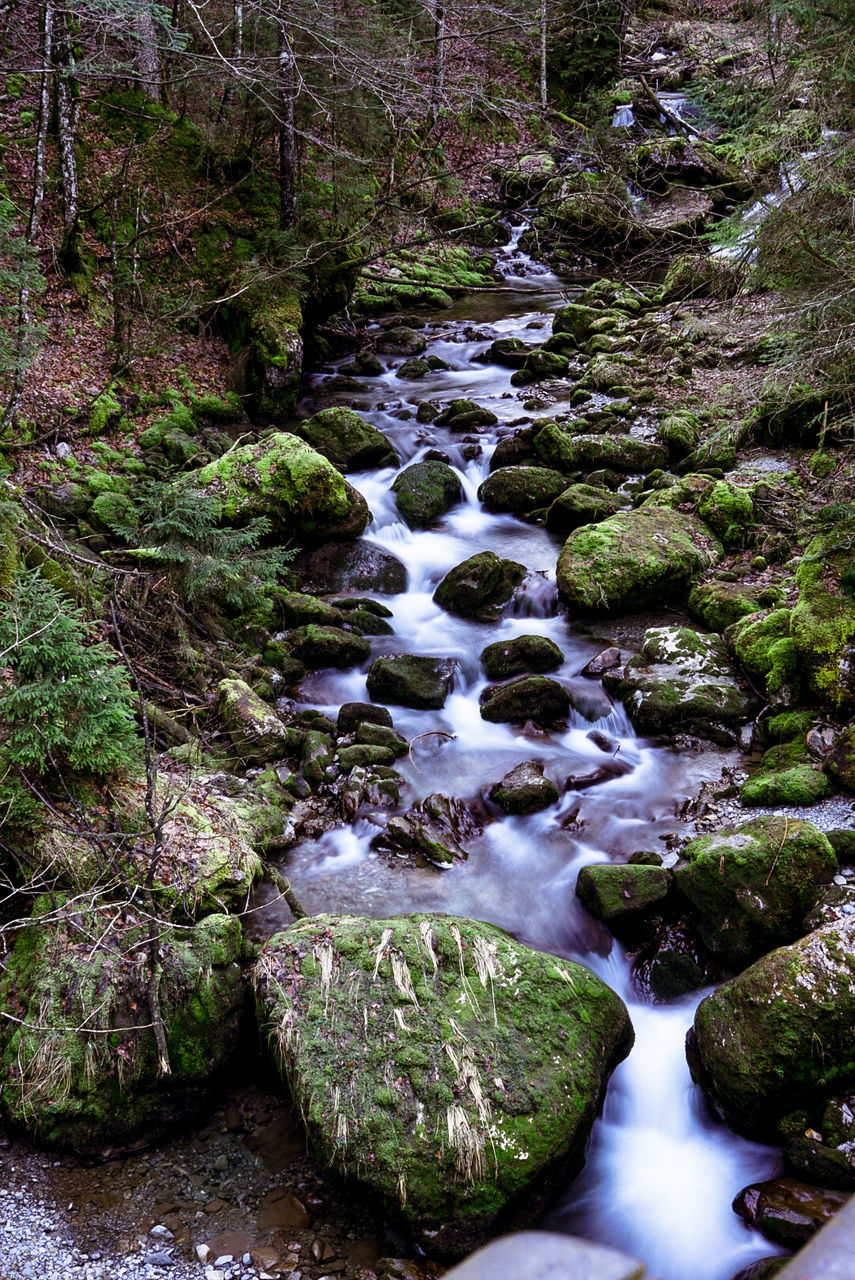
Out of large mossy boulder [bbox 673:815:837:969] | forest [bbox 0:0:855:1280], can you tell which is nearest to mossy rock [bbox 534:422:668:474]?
forest [bbox 0:0:855:1280]

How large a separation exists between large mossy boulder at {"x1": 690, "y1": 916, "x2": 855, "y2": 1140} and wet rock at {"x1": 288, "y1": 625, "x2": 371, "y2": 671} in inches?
210

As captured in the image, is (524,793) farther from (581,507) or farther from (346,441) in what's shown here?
(346,441)

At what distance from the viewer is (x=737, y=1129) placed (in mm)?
4328

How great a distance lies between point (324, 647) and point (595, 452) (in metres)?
5.87

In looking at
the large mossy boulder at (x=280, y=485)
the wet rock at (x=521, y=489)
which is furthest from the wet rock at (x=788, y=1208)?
the wet rock at (x=521, y=489)

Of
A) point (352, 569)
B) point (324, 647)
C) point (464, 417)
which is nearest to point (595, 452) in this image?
point (464, 417)

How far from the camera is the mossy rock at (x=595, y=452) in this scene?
461 inches

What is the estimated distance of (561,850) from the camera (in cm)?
652

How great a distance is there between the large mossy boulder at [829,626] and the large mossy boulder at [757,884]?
1842 mm

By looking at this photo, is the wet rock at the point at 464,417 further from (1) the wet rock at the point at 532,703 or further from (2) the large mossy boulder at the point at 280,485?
(1) the wet rock at the point at 532,703

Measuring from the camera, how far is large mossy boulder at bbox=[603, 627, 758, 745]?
740 centimetres

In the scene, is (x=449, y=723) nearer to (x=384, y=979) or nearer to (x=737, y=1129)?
(x=384, y=979)

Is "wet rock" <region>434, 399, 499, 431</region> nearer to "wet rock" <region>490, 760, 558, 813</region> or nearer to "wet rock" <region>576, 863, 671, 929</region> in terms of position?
"wet rock" <region>490, 760, 558, 813</region>

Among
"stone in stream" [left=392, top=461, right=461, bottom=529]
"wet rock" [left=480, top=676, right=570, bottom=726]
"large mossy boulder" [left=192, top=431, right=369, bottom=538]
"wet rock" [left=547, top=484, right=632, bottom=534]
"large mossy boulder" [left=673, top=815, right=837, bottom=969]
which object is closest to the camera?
"large mossy boulder" [left=673, top=815, right=837, bottom=969]
